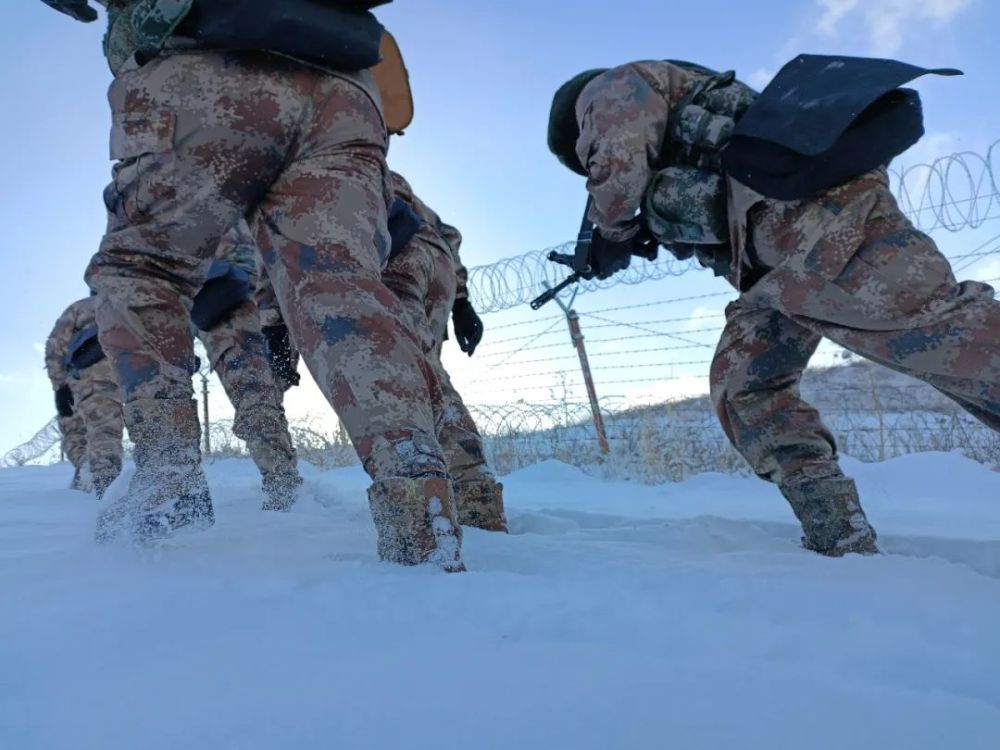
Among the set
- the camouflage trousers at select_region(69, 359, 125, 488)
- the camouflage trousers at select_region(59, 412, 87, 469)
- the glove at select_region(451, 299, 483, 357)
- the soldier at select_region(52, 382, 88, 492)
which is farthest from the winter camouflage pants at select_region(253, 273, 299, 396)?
the camouflage trousers at select_region(59, 412, 87, 469)

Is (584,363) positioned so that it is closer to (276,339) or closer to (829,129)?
(276,339)

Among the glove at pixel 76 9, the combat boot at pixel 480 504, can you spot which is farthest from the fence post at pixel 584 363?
the glove at pixel 76 9

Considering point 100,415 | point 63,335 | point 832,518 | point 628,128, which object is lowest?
point 832,518

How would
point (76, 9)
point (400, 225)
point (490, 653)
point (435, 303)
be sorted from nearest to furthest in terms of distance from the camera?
point (490, 653) → point (76, 9) → point (400, 225) → point (435, 303)

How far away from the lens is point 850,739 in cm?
52

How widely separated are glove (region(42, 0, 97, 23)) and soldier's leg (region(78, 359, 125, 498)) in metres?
2.80

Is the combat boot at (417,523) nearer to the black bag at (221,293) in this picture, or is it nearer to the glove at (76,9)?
the glove at (76,9)

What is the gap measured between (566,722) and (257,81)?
121 centimetres

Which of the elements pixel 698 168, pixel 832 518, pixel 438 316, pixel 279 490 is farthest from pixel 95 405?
pixel 832 518

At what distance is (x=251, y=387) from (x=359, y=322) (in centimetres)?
171

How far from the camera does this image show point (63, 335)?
4.62 m

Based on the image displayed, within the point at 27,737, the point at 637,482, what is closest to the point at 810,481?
the point at 27,737

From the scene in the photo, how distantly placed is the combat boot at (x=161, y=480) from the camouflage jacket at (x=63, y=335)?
3.56m

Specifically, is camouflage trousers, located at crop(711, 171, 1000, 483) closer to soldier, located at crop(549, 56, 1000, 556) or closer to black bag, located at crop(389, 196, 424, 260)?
soldier, located at crop(549, 56, 1000, 556)
